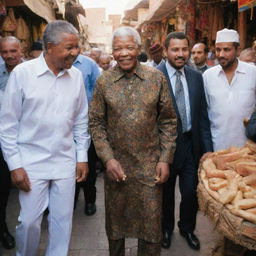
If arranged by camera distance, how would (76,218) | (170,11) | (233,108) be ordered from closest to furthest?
(233,108) → (76,218) → (170,11)

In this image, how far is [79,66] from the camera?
4.34 meters

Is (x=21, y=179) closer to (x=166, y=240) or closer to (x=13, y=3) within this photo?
(x=166, y=240)

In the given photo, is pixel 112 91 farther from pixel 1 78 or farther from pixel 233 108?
pixel 1 78

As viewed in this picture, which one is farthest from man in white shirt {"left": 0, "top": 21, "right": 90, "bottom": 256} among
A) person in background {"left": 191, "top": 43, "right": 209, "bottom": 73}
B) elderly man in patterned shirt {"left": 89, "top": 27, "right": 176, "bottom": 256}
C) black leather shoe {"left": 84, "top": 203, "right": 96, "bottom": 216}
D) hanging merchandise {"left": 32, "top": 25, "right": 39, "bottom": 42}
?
hanging merchandise {"left": 32, "top": 25, "right": 39, "bottom": 42}

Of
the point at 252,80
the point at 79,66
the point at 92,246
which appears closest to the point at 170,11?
the point at 79,66

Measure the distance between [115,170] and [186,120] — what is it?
102cm

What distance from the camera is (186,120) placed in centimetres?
321

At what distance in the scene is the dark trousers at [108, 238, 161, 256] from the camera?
272 centimetres

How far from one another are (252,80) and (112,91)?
1569 mm

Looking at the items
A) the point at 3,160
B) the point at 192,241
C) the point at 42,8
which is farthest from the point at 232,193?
the point at 42,8

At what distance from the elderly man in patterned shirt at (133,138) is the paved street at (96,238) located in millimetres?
792

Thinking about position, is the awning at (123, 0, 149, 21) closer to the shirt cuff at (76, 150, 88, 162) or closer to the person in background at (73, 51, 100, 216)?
the person in background at (73, 51, 100, 216)

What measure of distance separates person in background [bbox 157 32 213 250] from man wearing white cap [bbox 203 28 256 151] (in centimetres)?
12

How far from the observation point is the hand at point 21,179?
2455mm
